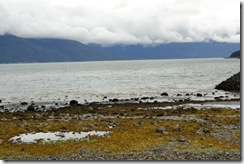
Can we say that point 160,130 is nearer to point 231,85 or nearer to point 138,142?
point 138,142

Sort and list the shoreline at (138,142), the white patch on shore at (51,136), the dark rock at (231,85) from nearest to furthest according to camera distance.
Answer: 1. the shoreline at (138,142)
2. the white patch on shore at (51,136)
3. the dark rock at (231,85)

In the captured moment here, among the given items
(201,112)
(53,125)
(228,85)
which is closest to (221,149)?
(53,125)

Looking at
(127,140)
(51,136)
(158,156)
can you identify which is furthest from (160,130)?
(51,136)

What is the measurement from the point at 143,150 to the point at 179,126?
7657 millimetres

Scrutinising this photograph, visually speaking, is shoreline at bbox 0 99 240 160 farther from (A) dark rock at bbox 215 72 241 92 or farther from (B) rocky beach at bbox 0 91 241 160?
(A) dark rock at bbox 215 72 241 92

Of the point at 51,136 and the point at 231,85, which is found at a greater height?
the point at 51,136

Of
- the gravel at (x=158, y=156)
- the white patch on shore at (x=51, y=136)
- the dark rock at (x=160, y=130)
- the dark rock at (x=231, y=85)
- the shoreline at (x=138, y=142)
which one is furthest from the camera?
the dark rock at (x=231, y=85)

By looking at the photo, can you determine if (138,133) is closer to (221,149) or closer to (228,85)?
(221,149)

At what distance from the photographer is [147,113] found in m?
37.0

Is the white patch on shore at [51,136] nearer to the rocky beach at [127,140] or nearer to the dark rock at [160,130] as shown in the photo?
Result: the rocky beach at [127,140]

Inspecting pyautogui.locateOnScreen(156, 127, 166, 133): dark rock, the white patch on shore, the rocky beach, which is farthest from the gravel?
pyautogui.locateOnScreen(156, 127, 166, 133): dark rock

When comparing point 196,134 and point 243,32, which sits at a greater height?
point 243,32

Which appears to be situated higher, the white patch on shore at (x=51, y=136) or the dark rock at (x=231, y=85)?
the white patch on shore at (x=51, y=136)

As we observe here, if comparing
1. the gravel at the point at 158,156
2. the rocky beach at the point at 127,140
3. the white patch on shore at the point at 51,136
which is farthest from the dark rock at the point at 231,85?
the gravel at the point at 158,156
